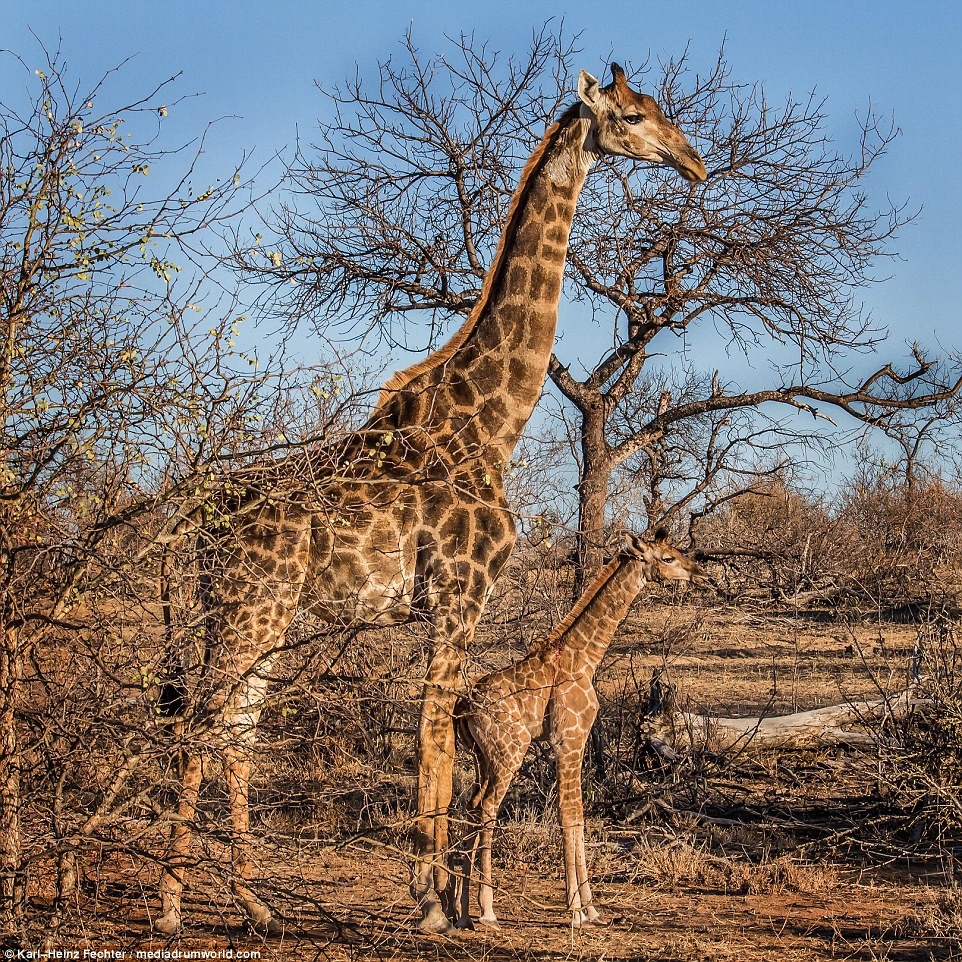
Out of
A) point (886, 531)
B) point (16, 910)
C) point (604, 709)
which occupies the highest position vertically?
point (886, 531)

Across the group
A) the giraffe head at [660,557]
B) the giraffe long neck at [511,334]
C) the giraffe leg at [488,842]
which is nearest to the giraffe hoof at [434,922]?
the giraffe leg at [488,842]

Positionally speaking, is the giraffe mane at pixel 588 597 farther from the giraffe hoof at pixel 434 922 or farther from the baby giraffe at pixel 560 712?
Result: the giraffe hoof at pixel 434 922

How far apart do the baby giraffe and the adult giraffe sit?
222 millimetres

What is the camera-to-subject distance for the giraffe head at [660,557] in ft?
→ 23.4

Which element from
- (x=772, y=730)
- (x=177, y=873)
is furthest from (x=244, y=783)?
(x=772, y=730)

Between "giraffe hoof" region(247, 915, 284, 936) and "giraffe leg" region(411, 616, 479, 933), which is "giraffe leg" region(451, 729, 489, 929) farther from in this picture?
"giraffe hoof" region(247, 915, 284, 936)

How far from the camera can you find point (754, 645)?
54.4 ft

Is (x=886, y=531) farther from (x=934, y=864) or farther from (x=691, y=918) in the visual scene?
(x=691, y=918)

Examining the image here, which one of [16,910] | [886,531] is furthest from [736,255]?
[886,531]

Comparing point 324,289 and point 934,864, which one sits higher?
point 324,289

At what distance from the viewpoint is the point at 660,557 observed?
23.7 ft

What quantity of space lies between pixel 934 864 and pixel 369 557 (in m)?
4.18

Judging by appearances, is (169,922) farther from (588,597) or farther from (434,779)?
(588,597)

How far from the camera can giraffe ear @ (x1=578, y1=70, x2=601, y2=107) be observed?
23.7 feet
